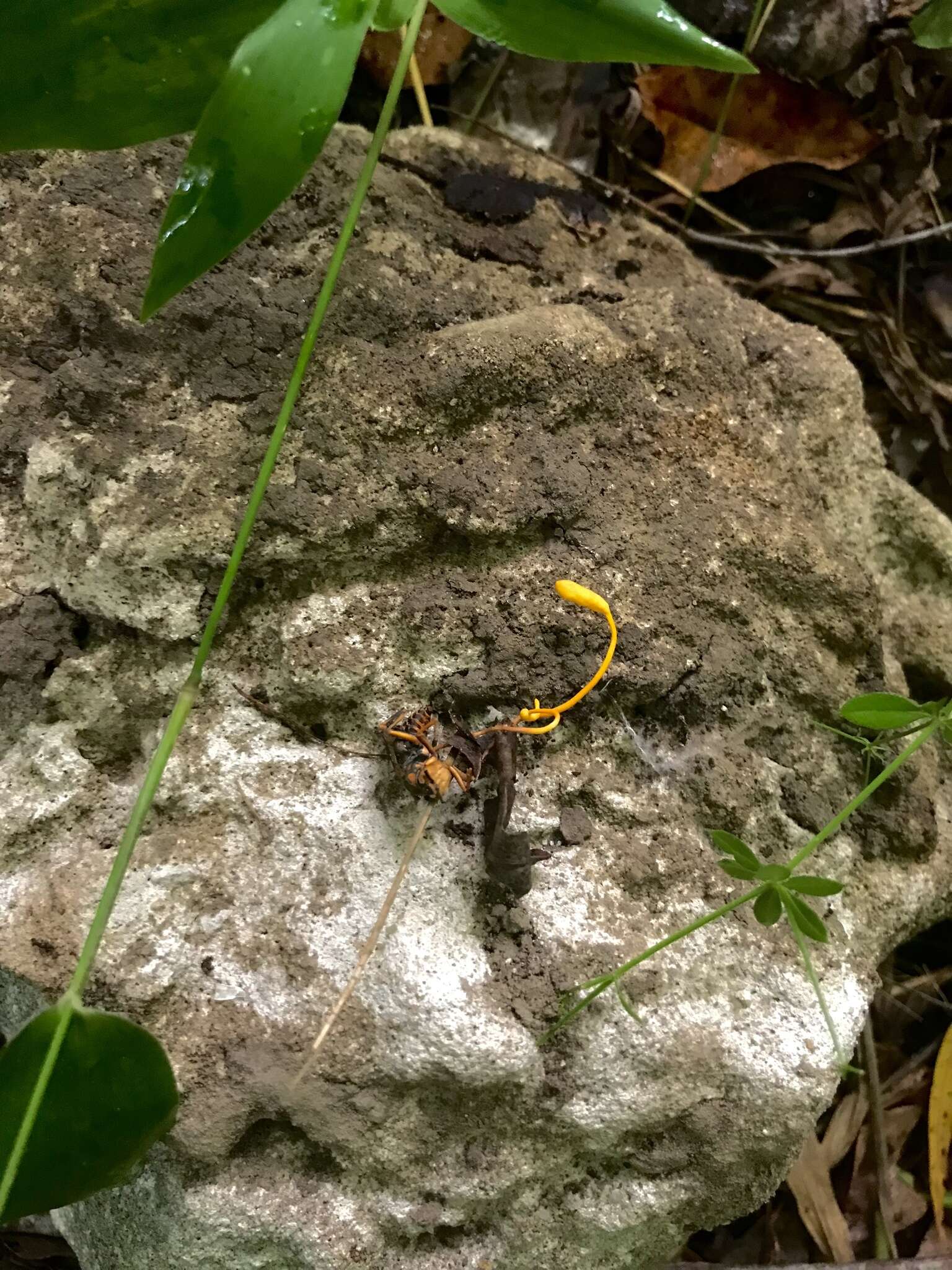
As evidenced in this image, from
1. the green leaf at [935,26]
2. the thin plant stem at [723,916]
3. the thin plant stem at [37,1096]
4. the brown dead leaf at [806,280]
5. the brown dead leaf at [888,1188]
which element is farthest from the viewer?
the brown dead leaf at [806,280]

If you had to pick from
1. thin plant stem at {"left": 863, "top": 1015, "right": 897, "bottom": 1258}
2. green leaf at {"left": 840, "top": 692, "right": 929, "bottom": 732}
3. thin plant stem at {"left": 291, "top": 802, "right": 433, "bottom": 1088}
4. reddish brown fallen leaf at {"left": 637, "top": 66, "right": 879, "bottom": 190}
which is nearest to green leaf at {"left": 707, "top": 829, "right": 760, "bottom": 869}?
green leaf at {"left": 840, "top": 692, "right": 929, "bottom": 732}

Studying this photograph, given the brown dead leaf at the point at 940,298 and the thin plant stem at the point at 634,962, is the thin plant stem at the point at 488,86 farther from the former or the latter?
the thin plant stem at the point at 634,962

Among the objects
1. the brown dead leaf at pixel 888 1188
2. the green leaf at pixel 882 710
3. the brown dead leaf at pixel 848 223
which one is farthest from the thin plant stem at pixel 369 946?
the brown dead leaf at pixel 848 223

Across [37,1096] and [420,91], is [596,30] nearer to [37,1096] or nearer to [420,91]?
[420,91]

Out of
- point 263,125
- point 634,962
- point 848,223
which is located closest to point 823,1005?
point 634,962

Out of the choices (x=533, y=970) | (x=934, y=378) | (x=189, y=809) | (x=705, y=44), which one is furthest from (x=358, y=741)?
(x=934, y=378)

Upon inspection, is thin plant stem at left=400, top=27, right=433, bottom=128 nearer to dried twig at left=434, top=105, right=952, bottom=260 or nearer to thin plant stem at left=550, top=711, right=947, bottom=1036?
dried twig at left=434, top=105, right=952, bottom=260

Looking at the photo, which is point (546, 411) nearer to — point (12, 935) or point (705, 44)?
point (705, 44)
